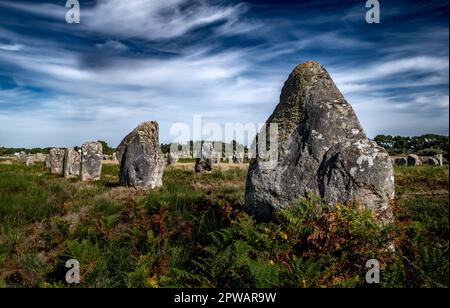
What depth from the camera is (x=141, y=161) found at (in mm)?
15711

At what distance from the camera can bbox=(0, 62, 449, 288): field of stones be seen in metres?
A: 4.62

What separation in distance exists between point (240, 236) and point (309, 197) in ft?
4.79

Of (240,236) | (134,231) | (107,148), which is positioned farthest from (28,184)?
(107,148)

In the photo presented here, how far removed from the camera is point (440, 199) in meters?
10.9

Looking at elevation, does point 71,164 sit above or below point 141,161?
below

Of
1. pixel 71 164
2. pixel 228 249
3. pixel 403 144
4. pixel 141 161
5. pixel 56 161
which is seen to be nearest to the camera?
pixel 228 249

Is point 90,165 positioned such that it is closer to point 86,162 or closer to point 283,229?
point 86,162

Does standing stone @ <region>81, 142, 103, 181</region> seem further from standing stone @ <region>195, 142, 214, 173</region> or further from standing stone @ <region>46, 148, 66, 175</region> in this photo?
standing stone @ <region>46, 148, 66, 175</region>

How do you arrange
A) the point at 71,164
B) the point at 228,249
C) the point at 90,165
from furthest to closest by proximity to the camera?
the point at 71,164, the point at 90,165, the point at 228,249

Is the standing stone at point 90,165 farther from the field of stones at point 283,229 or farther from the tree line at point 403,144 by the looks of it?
the tree line at point 403,144

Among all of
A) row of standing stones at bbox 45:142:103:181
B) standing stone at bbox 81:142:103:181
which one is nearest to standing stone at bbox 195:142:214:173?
row of standing stones at bbox 45:142:103:181

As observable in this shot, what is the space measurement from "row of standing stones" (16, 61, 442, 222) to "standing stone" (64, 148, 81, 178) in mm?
17194

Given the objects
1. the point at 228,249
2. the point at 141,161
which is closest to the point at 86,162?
the point at 141,161
